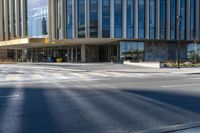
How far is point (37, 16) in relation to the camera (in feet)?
184

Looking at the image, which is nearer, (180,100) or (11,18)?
(180,100)

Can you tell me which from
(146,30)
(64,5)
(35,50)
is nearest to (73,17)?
(64,5)

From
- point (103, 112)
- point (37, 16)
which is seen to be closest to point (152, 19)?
point (37, 16)

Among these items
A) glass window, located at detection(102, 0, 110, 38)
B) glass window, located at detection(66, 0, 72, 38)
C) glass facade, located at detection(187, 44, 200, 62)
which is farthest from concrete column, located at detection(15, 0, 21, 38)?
glass facade, located at detection(187, 44, 200, 62)

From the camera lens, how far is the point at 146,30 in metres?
46.3

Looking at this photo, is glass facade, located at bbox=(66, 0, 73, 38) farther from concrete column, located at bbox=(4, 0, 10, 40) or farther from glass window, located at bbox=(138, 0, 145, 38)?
concrete column, located at bbox=(4, 0, 10, 40)

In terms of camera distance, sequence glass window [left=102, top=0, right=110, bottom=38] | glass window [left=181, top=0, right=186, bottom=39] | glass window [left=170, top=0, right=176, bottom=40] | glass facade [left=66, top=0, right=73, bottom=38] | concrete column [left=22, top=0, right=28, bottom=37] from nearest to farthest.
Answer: glass window [left=102, top=0, right=110, bottom=38] → glass facade [left=66, top=0, right=73, bottom=38] → glass window [left=170, top=0, right=176, bottom=40] → glass window [left=181, top=0, right=186, bottom=39] → concrete column [left=22, top=0, right=28, bottom=37]

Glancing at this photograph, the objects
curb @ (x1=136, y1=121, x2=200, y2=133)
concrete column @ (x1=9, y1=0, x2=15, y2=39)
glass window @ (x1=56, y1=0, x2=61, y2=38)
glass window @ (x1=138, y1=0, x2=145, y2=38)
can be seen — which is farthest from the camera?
concrete column @ (x1=9, y1=0, x2=15, y2=39)

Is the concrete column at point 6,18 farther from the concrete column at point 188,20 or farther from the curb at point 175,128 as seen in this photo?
the curb at point 175,128

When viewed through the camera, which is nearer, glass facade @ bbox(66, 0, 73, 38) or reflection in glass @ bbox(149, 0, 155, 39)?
glass facade @ bbox(66, 0, 73, 38)

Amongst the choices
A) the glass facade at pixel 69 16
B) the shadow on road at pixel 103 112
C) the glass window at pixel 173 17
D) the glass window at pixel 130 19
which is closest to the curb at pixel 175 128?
the shadow on road at pixel 103 112

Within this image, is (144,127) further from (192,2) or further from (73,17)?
(192,2)

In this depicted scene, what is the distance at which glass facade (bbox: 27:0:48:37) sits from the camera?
5312 centimetres

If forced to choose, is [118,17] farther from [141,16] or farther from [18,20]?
[18,20]
